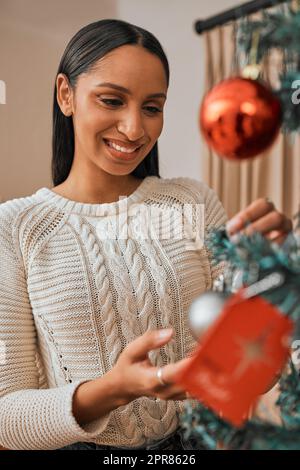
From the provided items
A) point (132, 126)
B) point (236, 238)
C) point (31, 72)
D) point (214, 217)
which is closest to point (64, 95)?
point (132, 126)

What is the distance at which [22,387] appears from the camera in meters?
0.83

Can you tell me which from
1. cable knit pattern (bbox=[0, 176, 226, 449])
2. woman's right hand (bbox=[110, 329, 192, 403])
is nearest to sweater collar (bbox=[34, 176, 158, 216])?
cable knit pattern (bbox=[0, 176, 226, 449])

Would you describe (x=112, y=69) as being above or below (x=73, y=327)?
above

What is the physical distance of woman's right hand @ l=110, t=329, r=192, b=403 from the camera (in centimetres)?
55

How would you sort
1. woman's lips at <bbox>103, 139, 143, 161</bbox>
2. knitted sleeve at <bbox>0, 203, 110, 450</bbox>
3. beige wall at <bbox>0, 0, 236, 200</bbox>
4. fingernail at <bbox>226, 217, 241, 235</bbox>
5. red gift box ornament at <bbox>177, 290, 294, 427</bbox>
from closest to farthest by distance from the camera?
1. red gift box ornament at <bbox>177, 290, 294, 427</bbox>
2. fingernail at <bbox>226, 217, 241, 235</bbox>
3. knitted sleeve at <bbox>0, 203, 110, 450</bbox>
4. woman's lips at <bbox>103, 139, 143, 161</bbox>
5. beige wall at <bbox>0, 0, 236, 200</bbox>

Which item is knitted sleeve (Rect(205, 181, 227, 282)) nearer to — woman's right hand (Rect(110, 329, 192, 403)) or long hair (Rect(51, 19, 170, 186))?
long hair (Rect(51, 19, 170, 186))

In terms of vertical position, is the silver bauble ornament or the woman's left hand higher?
the woman's left hand

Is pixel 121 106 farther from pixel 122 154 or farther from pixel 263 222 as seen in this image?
pixel 263 222

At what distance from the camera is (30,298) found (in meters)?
0.87

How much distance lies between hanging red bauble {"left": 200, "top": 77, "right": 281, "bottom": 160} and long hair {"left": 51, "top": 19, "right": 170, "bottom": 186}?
42cm

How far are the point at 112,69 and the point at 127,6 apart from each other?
1576mm

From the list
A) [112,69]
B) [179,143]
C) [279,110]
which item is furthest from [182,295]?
[179,143]

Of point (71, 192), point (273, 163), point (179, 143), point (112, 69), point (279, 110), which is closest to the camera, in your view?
point (279, 110)
